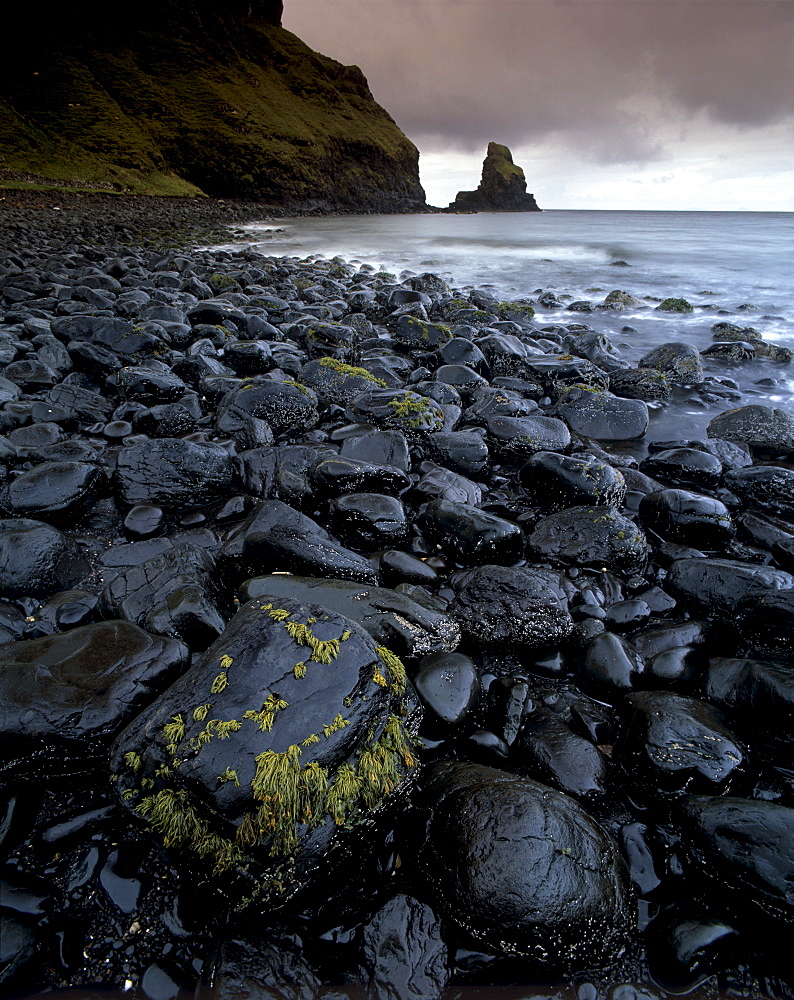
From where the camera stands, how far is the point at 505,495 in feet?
13.4

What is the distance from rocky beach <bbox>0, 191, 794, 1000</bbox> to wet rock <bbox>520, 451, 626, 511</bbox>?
0.07ft

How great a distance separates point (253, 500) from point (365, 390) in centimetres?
217

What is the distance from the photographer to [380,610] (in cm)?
245

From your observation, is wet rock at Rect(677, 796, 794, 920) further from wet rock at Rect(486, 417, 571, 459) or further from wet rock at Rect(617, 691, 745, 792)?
wet rock at Rect(486, 417, 571, 459)

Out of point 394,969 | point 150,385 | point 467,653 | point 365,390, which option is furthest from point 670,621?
point 150,385

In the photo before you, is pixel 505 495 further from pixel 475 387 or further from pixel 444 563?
pixel 475 387

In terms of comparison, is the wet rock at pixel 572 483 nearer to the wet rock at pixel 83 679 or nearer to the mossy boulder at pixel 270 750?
the mossy boulder at pixel 270 750

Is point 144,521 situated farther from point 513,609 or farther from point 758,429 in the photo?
point 758,429

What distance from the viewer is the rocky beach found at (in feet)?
4.96

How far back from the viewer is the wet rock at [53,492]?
3277mm

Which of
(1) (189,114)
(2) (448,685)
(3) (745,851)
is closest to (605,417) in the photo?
(2) (448,685)

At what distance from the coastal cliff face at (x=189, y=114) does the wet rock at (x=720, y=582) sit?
1793 inches

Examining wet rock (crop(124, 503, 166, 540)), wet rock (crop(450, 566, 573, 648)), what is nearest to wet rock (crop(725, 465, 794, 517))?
wet rock (crop(450, 566, 573, 648))

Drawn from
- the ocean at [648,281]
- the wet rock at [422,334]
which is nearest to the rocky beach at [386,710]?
the ocean at [648,281]
